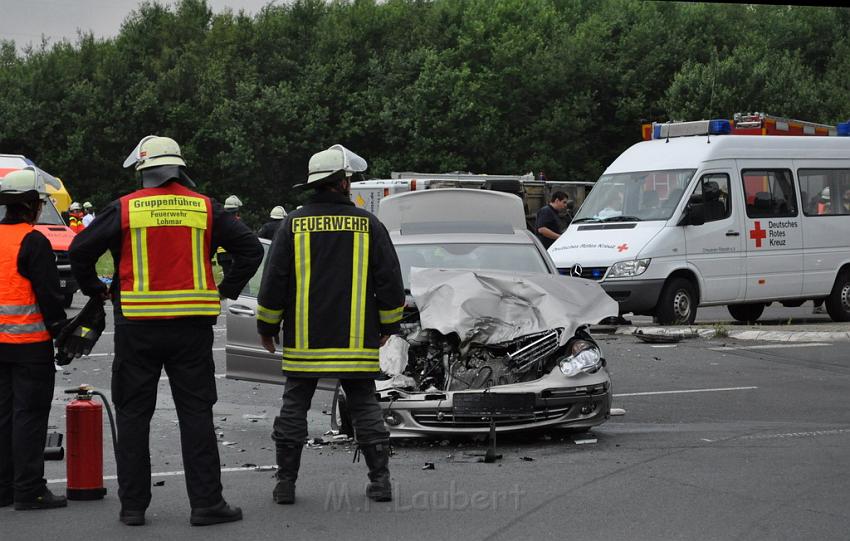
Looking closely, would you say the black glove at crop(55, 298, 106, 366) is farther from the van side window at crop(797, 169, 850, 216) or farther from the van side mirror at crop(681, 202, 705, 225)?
the van side window at crop(797, 169, 850, 216)

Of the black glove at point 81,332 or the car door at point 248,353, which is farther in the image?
the car door at point 248,353

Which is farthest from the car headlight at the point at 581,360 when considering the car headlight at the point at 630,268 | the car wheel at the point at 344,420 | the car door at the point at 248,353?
the car headlight at the point at 630,268

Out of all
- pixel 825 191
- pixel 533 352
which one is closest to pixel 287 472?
pixel 533 352

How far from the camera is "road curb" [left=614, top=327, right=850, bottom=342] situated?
15508 mm

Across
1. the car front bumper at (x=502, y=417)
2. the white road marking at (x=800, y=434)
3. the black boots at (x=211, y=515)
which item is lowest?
the white road marking at (x=800, y=434)

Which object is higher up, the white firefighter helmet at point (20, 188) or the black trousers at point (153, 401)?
the white firefighter helmet at point (20, 188)

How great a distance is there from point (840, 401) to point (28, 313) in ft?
23.0

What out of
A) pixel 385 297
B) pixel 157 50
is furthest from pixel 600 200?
pixel 157 50

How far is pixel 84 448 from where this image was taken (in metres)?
6.61

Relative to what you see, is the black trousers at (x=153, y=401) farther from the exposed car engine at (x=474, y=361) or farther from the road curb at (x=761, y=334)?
the road curb at (x=761, y=334)

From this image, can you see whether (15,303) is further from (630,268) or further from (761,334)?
(761,334)

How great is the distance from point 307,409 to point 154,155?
1.55 m

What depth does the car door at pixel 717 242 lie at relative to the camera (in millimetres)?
16562

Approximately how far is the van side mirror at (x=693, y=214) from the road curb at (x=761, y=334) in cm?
145
